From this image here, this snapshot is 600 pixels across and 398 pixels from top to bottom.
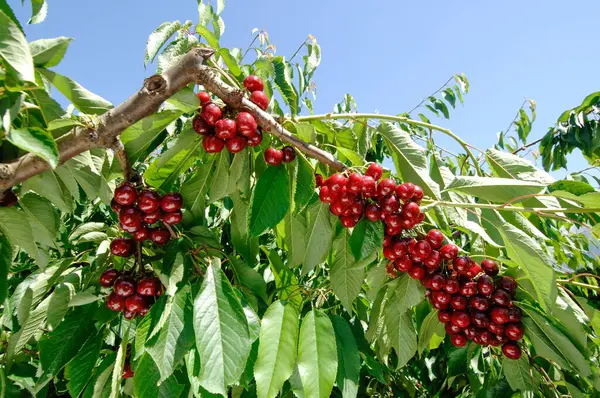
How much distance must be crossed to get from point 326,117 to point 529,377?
42.1 inches

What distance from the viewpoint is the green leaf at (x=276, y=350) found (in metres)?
0.97

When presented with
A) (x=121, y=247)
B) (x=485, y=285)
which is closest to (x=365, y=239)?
(x=485, y=285)

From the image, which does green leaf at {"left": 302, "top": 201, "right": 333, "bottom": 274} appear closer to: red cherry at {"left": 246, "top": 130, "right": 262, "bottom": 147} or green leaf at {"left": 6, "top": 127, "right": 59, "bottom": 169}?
red cherry at {"left": 246, "top": 130, "right": 262, "bottom": 147}

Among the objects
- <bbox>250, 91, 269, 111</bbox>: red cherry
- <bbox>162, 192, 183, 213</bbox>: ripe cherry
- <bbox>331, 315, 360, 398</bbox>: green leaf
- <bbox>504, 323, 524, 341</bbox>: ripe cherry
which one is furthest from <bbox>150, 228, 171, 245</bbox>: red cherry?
<bbox>504, 323, 524, 341</bbox>: ripe cherry

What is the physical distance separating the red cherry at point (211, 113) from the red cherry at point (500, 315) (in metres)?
0.98

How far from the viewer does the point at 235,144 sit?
111cm

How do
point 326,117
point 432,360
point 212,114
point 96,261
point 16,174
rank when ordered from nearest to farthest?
point 16,174
point 212,114
point 326,117
point 96,261
point 432,360

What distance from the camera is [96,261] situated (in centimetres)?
139

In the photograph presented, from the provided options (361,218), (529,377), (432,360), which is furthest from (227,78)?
(432,360)

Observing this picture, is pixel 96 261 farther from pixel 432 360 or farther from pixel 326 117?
pixel 432 360

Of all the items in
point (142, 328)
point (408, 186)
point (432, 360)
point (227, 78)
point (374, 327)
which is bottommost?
point (432, 360)

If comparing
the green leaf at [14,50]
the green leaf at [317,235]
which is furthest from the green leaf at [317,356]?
the green leaf at [14,50]

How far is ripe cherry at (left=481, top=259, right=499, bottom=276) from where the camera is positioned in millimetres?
1282

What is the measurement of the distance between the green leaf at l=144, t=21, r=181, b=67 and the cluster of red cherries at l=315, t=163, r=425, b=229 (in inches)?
26.9
